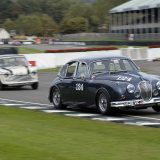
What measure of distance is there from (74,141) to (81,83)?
6555mm

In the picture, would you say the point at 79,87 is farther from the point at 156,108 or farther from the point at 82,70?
the point at 156,108

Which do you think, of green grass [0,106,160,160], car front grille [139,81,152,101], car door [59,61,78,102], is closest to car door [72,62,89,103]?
car door [59,61,78,102]

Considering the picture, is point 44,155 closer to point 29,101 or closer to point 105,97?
point 105,97

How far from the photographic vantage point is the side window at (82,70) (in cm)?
1589

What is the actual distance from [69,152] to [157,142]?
1.71 meters

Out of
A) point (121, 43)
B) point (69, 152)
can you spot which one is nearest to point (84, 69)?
point (69, 152)

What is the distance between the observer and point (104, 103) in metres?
14.9

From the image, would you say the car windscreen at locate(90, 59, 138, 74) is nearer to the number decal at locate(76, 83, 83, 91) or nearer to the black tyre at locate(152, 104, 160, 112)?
the number decal at locate(76, 83, 83, 91)

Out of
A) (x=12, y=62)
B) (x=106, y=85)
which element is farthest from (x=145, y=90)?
(x=12, y=62)

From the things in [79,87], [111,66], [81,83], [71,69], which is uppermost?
[111,66]

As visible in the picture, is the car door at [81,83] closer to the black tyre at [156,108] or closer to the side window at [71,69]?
the side window at [71,69]

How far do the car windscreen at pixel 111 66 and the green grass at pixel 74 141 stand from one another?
2.78m

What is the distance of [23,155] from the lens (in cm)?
791

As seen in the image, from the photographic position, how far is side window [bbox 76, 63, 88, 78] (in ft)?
52.1
